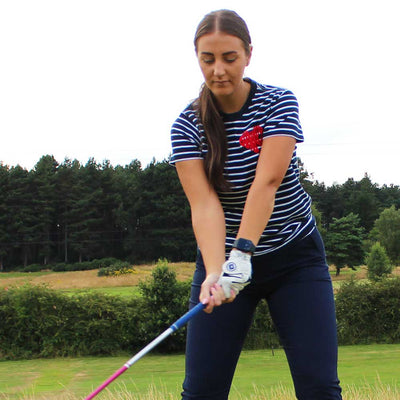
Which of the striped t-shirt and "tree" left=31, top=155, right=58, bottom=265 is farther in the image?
"tree" left=31, top=155, right=58, bottom=265

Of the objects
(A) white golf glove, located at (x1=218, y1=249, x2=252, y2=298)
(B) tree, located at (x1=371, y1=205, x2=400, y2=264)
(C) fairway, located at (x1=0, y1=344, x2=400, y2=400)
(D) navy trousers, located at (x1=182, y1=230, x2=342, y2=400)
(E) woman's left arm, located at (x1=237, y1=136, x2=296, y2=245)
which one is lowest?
(C) fairway, located at (x1=0, y1=344, x2=400, y2=400)

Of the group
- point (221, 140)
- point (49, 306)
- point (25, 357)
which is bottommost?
point (25, 357)

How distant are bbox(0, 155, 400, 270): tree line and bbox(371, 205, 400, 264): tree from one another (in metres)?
1.80

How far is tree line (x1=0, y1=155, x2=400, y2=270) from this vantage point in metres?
60.8

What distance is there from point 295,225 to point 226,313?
1.57 ft

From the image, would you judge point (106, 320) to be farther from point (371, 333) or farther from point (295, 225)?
point (295, 225)

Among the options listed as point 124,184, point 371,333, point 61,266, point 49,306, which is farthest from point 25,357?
point 124,184

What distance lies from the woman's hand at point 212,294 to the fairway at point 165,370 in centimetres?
1092

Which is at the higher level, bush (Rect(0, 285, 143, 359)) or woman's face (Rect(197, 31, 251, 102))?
woman's face (Rect(197, 31, 251, 102))

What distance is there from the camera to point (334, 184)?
3236 inches

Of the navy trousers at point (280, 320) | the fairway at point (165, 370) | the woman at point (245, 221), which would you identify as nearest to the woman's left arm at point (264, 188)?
the woman at point (245, 221)

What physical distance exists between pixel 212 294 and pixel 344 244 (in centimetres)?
5247

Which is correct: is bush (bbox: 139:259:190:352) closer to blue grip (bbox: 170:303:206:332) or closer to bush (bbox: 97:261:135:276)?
blue grip (bbox: 170:303:206:332)

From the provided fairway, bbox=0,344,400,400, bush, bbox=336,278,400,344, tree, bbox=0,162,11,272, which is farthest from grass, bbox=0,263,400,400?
tree, bbox=0,162,11,272
